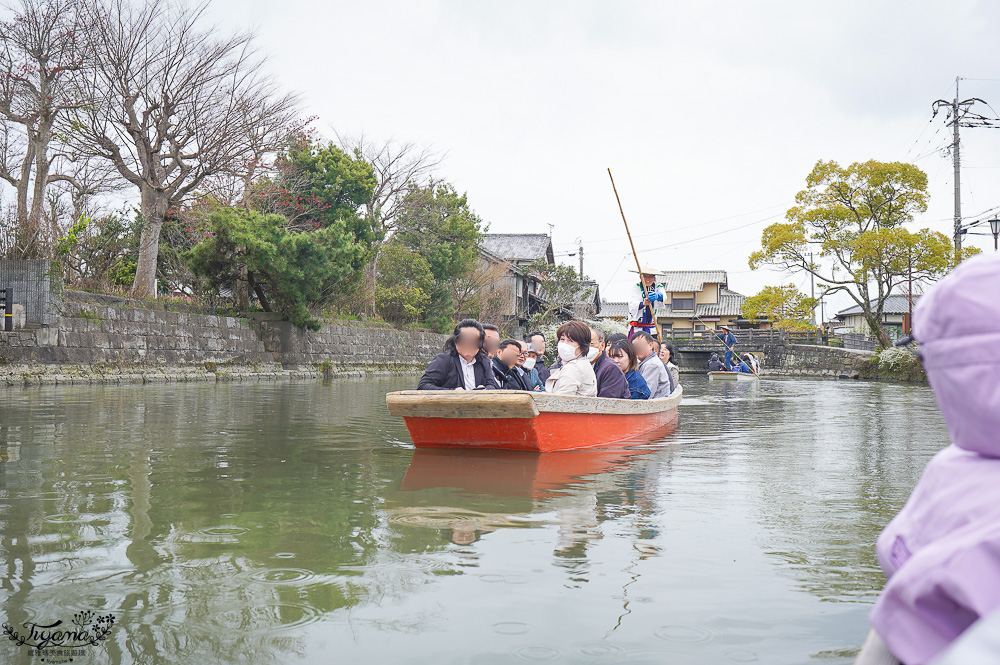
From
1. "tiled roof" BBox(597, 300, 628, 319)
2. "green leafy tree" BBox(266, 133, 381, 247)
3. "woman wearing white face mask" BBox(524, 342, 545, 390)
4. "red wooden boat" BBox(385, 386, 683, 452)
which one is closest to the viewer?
"red wooden boat" BBox(385, 386, 683, 452)

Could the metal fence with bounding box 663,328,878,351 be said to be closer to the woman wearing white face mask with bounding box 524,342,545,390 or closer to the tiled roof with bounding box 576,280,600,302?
the tiled roof with bounding box 576,280,600,302

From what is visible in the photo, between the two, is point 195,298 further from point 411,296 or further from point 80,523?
point 80,523

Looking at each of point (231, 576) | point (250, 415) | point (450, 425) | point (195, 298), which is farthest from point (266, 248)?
point (231, 576)

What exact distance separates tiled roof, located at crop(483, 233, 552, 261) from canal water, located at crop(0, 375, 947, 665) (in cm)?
4167

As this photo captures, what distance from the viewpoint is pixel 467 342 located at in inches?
291

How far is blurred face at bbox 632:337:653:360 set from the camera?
9.72m

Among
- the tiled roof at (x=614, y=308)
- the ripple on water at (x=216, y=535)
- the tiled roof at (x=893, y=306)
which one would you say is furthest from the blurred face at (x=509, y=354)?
the tiled roof at (x=614, y=308)

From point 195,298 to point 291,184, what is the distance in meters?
4.68

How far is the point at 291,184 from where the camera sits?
24.2m

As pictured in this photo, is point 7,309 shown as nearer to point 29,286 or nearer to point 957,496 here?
point 29,286

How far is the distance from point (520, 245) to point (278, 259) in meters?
29.9

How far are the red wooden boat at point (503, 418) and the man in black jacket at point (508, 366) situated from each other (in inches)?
49.5

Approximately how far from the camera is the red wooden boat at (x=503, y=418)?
6473mm

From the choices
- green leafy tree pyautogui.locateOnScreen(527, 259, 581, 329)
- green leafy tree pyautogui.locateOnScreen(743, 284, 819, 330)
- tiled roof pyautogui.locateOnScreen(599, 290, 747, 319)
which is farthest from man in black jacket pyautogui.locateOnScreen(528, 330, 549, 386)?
tiled roof pyautogui.locateOnScreen(599, 290, 747, 319)
